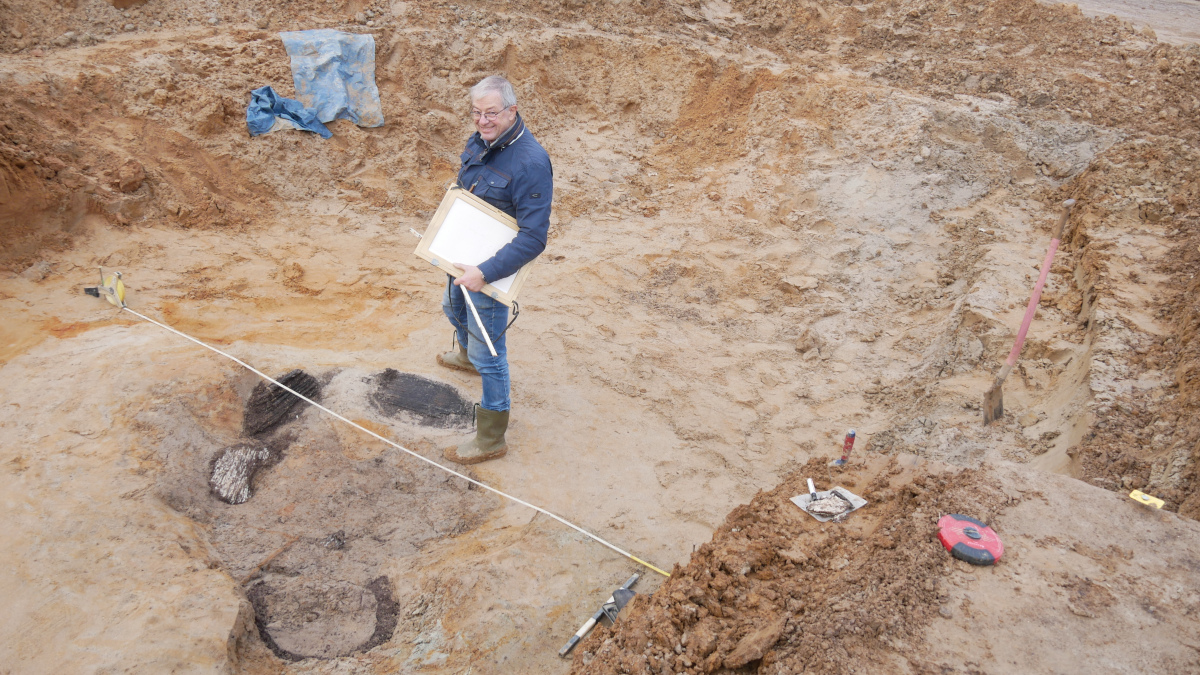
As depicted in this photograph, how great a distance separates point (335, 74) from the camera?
267 inches

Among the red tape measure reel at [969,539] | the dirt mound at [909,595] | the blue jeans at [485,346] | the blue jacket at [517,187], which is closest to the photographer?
the dirt mound at [909,595]

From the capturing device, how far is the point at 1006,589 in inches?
79.4

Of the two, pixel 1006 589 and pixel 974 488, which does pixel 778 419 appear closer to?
pixel 974 488

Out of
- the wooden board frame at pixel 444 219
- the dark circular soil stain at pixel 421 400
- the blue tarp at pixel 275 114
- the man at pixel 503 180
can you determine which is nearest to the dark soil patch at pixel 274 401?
the dark circular soil stain at pixel 421 400

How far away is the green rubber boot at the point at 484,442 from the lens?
144 inches

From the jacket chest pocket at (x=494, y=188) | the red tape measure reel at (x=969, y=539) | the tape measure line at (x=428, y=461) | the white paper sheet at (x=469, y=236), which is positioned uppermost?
the jacket chest pocket at (x=494, y=188)

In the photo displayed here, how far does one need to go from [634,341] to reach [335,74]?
4430mm

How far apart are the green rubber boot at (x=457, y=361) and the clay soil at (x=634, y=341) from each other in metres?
0.14

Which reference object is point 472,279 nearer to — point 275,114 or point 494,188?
point 494,188

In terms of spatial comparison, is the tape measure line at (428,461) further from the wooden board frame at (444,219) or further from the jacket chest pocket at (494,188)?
the jacket chest pocket at (494,188)

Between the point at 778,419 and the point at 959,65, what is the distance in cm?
589

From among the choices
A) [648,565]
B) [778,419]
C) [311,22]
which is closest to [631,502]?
[648,565]

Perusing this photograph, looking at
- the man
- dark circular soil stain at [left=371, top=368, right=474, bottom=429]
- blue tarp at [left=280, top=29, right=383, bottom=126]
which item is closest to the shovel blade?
the man

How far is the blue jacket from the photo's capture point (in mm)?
3055
